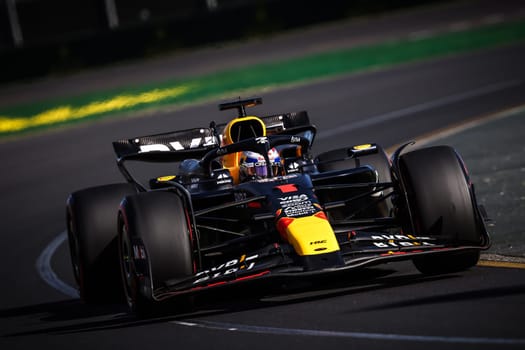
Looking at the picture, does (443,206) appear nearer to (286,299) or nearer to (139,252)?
(286,299)

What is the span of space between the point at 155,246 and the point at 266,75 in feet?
70.7

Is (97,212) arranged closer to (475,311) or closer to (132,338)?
(132,338)

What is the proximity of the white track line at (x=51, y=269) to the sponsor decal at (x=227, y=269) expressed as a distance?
2676 mm

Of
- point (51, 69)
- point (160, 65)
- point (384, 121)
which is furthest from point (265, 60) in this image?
point (384, 121)

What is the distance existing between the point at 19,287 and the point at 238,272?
13.1 ft

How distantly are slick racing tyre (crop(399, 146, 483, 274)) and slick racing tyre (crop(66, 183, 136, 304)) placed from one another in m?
2.66

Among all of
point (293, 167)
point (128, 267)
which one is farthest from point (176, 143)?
point (128, 267)

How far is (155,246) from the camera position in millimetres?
8016

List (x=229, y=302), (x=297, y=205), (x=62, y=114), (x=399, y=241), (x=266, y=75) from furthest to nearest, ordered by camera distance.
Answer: (x=266, y=75) → (x=62, y=114) → (x=229, y=302) → (x=297, y=205) → (x=399, y=241)

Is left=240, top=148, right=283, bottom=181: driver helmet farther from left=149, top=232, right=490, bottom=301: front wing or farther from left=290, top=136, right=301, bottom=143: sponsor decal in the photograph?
left=149, top=232, right=490, bottom=301: front wing

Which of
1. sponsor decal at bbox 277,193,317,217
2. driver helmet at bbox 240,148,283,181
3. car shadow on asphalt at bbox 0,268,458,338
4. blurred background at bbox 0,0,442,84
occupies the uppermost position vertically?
blurred background at bbox 0,0,442,84

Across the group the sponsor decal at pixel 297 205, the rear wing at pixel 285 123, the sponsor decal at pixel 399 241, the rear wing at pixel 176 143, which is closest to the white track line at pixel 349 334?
the sponsor decal at pixel 297 205

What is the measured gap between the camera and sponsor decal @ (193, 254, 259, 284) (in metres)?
7.87

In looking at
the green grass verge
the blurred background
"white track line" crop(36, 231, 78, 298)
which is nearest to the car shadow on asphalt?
"white track line" crop(36, 231, 78, 298)
